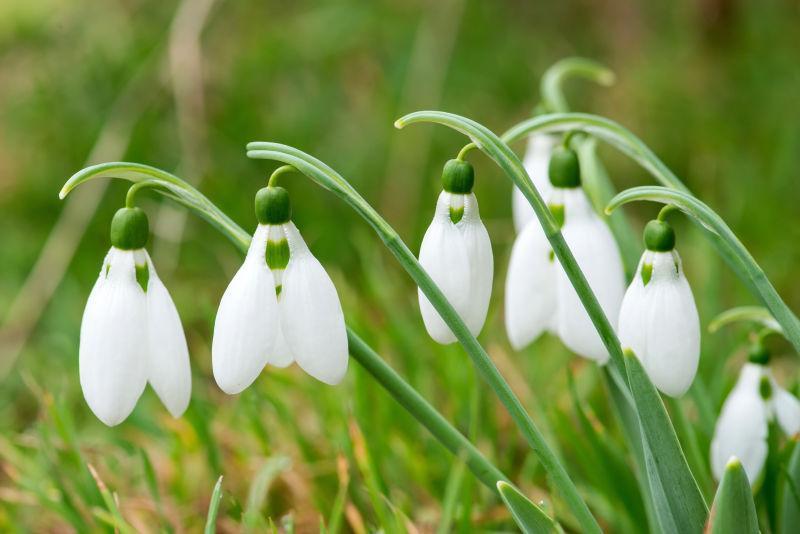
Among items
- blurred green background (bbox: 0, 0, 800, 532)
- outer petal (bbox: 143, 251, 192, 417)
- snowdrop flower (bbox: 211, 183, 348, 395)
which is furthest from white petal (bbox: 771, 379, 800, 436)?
outer petal (bbox: 143, 251, 192, 417)

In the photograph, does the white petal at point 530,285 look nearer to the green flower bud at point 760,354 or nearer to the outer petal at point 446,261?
the outer petal at point 446,261

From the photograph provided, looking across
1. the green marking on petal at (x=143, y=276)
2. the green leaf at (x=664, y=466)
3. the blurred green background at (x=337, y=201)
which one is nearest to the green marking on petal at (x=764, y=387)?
the blurred green background at (x=337, y=201)

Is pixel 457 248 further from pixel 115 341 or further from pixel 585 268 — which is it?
pixel 115 341

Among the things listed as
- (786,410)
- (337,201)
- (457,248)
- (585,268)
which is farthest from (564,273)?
(337,201)

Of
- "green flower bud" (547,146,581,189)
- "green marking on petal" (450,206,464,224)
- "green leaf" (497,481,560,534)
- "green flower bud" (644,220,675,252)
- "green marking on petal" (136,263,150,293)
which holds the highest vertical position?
"green flower bud" (547,146,581,189)

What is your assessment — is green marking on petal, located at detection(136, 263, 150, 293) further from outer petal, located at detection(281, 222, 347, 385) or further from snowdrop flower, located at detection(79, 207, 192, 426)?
outer petal, located at detection(281, 222, 347, 385)

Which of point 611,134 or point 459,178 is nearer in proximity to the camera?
point 459,178
